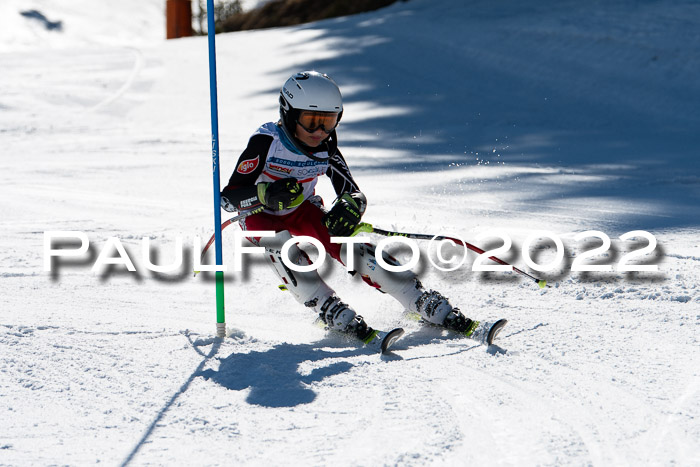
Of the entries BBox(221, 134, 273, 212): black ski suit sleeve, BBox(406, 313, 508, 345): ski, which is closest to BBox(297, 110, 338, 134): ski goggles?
BBox(221, 134, 273, 212): black ski suit sleeve

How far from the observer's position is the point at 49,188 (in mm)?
8461

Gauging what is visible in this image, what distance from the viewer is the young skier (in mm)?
4484

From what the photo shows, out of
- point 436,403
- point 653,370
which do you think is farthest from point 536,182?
point 436,403

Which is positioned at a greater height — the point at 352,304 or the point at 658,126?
the point at 658,126

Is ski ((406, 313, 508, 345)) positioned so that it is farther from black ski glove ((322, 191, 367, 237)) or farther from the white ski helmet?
the white ski helmet

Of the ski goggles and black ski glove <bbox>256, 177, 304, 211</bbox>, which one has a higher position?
the ski goggles

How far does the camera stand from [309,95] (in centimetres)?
463

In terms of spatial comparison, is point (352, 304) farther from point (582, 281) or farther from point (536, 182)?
point (536, 182)

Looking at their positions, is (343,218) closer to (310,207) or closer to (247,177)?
(310,207)

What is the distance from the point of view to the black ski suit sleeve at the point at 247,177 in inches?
183

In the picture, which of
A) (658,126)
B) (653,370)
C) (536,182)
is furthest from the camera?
(658,126)

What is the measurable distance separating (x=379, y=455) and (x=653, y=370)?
4.97 ft

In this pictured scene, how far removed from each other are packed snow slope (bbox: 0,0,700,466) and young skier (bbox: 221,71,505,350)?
194 millimetres

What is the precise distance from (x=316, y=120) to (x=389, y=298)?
4.21 feet
